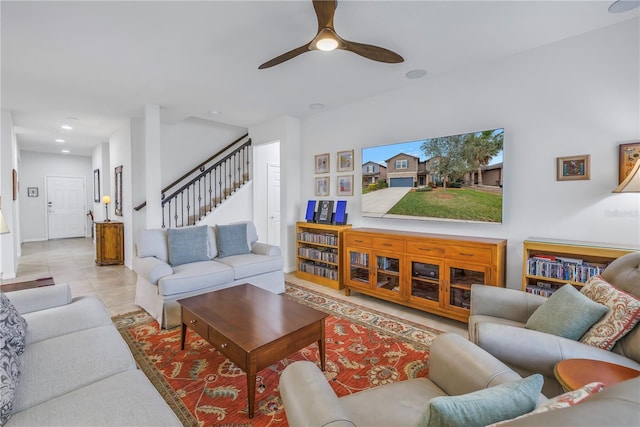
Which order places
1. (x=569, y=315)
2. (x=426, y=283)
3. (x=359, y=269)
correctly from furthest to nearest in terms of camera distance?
(x=359, y=269) < (x=426, y=283) < (x=569, y=315)

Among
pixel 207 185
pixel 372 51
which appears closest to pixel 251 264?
pixel 372 51

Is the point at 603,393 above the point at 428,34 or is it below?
below

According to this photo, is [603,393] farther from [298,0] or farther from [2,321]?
[298,0]

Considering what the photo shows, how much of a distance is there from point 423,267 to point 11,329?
125 inches

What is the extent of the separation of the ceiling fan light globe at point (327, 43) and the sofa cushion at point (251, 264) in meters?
2.41

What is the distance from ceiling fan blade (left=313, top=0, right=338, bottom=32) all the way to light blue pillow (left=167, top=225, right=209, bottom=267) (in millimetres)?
2666

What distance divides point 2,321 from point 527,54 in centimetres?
430

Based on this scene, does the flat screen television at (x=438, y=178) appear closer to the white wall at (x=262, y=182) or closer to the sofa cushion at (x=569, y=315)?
the sofa cushion at (x=569, y=315)

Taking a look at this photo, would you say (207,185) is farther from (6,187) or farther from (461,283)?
(461,283)

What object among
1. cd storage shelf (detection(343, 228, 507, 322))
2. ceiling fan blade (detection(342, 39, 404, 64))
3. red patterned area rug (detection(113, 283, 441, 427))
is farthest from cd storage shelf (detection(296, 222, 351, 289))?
ceiling fan blade (detection(342, 39, 404, 64))

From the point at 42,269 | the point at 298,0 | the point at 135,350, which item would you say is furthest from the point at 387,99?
the point at 42,269

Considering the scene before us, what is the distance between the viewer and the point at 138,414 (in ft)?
3.64

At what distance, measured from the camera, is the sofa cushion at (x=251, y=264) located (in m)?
3.39

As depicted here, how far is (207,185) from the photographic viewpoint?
6.11 meters
